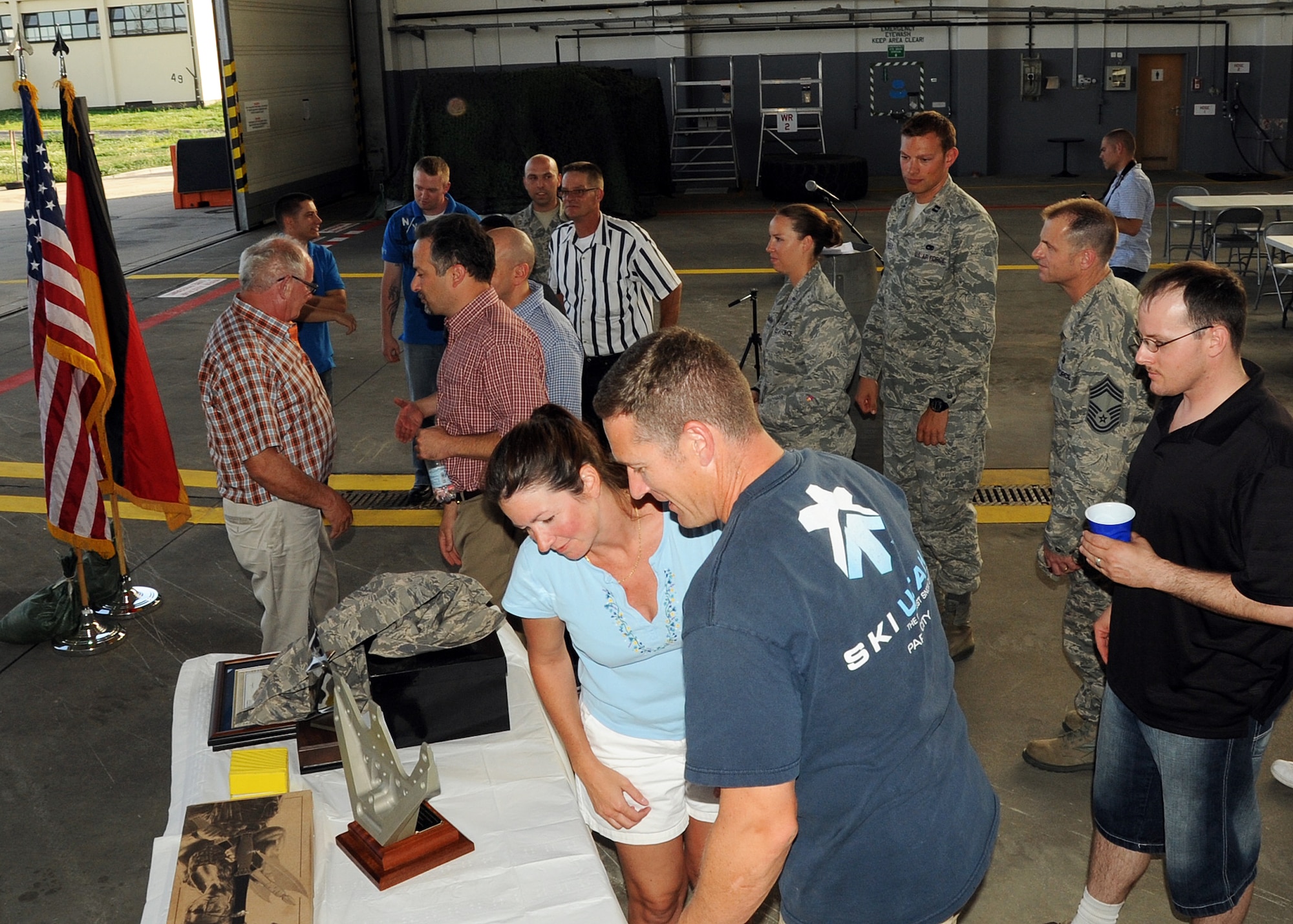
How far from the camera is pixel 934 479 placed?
443cm

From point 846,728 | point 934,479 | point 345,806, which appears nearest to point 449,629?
point 345,806

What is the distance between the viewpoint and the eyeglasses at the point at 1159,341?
242 centimetres

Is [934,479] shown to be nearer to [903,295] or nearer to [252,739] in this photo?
[903,295]

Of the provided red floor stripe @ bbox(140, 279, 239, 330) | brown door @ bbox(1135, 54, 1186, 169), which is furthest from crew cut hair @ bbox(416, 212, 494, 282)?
brown door @ bbox(1135, 54, 1186, 169)

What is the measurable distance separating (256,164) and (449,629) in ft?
48.0

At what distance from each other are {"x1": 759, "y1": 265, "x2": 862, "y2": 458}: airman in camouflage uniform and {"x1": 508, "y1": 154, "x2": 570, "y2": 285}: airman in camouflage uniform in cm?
224

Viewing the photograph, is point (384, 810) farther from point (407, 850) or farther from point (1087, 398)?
point (1087, 398)

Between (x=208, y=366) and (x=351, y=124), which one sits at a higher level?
(x=351, y=124)

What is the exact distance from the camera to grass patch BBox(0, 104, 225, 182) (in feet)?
82.8

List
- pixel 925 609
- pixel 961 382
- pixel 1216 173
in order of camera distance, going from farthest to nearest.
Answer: pixel 1216 173, pixel 961 382, pixel 925 609

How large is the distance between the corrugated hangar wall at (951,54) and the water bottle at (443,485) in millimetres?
17054

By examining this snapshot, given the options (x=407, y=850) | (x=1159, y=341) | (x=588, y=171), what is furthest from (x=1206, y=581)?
(x=588, y=171)

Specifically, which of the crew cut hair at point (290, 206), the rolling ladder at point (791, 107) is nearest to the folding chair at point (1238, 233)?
the crew cut hair at point (290, 206)

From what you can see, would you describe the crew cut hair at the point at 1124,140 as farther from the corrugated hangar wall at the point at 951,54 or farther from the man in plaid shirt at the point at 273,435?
the corrugated hangar wall at the point at 951,54
